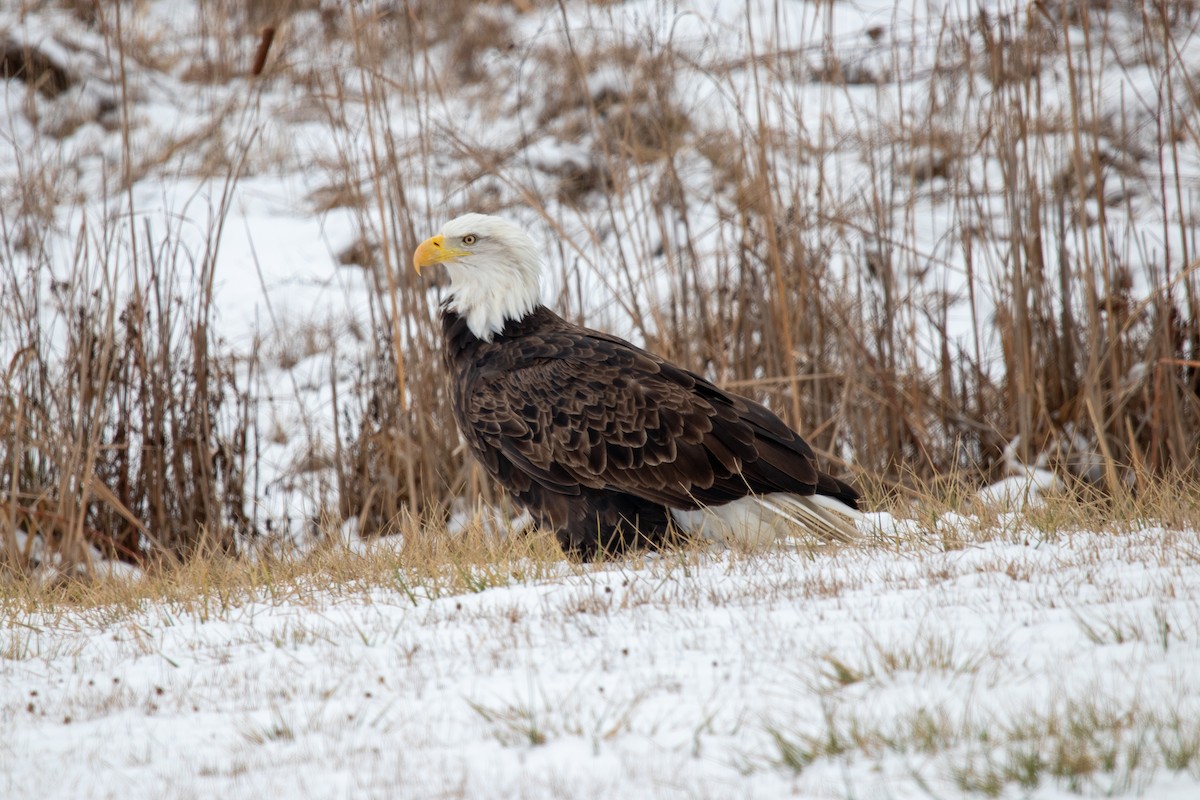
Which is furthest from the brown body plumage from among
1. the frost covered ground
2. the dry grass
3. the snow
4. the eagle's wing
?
the frost covered ground

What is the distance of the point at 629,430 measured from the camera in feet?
14.6

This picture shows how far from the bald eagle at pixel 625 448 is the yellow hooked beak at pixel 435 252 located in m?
0.01

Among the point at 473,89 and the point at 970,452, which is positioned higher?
the point at 473,89

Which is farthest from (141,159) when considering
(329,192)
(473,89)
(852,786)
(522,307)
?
(852,786)

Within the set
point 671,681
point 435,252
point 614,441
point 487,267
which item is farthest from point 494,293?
point 671,681

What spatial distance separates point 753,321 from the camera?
6.01m

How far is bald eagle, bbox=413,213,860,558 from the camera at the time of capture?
441cm

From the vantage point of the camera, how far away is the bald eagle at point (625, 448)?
441 cm

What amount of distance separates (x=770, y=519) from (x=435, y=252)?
1904mm

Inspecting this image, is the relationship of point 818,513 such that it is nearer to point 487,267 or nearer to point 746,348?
point 746,348

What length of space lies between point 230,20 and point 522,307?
11107 millimetres

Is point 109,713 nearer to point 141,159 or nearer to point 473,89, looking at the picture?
point 141,159

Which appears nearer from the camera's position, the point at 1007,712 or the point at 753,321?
the point at 1007,712

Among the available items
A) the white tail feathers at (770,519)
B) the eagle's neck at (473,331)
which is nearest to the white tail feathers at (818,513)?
the white tail feathers at (770,519)
